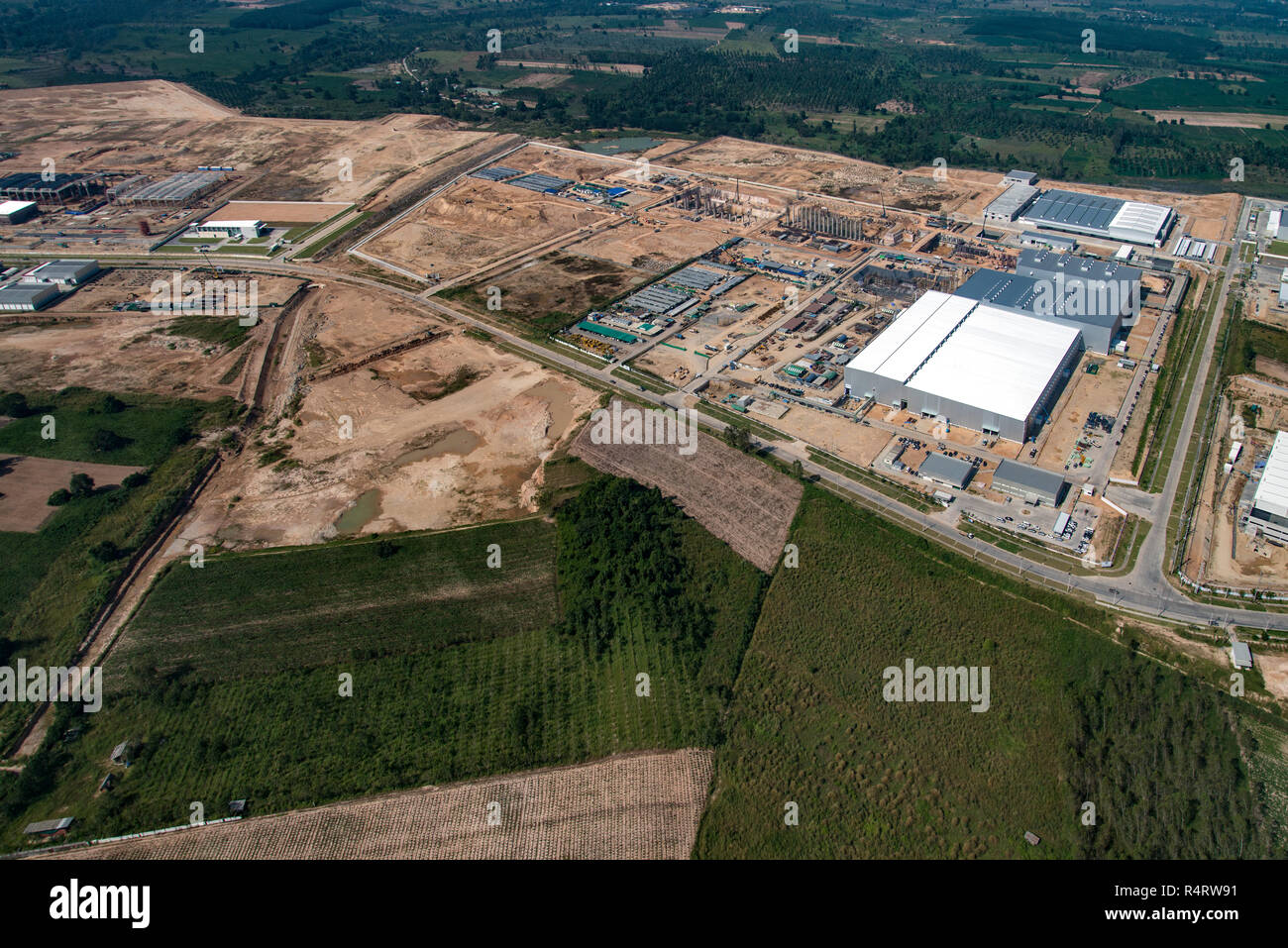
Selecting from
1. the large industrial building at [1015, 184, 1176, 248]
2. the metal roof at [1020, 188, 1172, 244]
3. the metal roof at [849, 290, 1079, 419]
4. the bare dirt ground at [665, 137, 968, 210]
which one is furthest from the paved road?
the bare dirt ground at [665, 137, 968, 210]

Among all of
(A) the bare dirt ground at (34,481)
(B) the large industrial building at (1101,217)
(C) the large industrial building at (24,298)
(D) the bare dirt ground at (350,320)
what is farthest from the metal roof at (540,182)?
(A) the bare dirt ground at (34,481)

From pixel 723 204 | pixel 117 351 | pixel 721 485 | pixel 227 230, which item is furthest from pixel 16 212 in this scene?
pixel 721 485

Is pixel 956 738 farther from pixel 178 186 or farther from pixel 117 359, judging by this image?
pixel 178 186

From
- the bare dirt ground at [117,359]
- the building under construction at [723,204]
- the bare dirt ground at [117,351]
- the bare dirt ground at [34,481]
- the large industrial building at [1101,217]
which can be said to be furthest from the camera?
the building under construction at [723,204]

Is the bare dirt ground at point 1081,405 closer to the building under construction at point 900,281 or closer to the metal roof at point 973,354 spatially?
the metal roof at point 973,354

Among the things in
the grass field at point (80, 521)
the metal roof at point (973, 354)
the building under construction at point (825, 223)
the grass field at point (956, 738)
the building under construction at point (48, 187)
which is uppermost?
the building under construction at point (48, 187)

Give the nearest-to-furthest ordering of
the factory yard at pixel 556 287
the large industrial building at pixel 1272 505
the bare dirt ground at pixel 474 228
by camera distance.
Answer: the large industrial building at pixel 1272 505 → the factory yard at pixel 556 287 → the bare dirt ground at pixel 474 228
